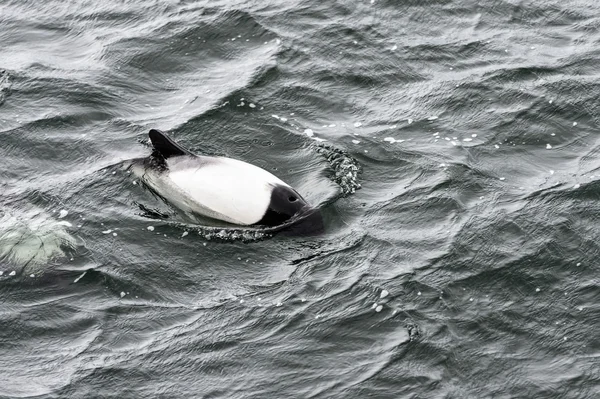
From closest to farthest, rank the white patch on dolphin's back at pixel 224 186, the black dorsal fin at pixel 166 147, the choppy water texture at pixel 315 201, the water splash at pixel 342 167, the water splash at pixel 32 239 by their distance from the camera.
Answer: the choppy water texture at pixel 315 201 < the water splash at pixel 32 239 < the white patch on dolphin's back at pixel 224 186 < the black dorsal fin at pixel 166 147 < the water splash at pixel 342 167

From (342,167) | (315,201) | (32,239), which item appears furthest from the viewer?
(342,167)

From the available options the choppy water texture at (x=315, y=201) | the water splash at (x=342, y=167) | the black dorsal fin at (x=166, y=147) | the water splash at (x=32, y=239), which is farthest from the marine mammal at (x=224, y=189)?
the water splash at (x=32, y=239)

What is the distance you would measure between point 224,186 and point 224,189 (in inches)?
1.5

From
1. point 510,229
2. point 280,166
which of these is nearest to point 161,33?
point 280,166

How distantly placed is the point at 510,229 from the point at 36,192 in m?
4.86

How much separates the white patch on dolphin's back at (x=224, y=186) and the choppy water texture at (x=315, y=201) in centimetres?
24

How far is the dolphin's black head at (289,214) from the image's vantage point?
34.3ft

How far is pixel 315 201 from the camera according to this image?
36.0 ft

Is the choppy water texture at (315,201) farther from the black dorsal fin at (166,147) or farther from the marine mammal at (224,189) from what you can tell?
the black dorsal fin at (166,147)

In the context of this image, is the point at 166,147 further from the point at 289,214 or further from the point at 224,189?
the point at 289,214

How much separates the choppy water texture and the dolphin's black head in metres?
0.13

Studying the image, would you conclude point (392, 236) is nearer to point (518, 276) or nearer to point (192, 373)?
point (518, 276)

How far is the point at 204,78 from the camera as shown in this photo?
13.6 m

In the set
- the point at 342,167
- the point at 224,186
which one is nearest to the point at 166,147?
the point at 224,186
